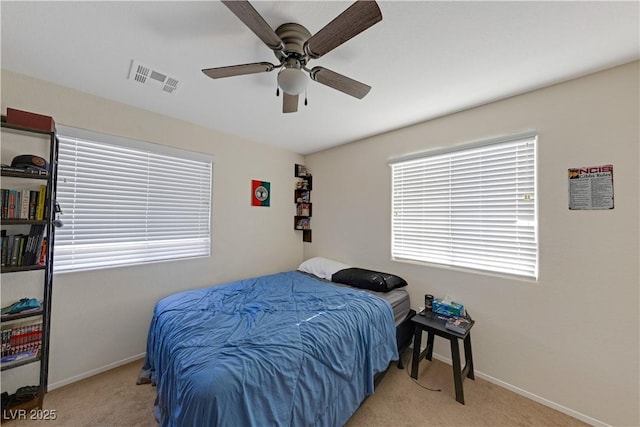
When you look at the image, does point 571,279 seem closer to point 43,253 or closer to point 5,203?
point 43,253

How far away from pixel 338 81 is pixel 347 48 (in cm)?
21

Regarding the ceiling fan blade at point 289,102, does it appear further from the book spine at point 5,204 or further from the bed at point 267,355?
the book spine at point 5,204

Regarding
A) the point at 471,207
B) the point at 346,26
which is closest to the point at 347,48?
the point at 346,26

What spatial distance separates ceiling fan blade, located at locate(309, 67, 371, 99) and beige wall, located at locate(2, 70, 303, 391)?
1.85m

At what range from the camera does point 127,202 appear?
7.36 ft

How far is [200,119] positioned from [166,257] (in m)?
1.52

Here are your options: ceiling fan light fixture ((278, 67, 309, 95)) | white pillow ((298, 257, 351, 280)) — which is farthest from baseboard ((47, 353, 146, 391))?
ceiling fan light fixture ((278, 67, 309, 95))

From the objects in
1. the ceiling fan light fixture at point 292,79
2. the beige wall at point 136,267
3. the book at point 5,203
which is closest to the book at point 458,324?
the ceiling fan light fixture at point 292,79

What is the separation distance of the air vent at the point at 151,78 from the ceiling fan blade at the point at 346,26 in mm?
1242

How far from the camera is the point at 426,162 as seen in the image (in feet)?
8.29

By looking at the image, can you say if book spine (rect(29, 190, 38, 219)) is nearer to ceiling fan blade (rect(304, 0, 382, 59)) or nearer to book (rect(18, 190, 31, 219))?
book (rect(18, 190, 31, 219))

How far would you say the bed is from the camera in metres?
1.11

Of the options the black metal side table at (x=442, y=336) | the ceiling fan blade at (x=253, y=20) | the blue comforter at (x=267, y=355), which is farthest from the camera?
the black metal side table at (x=442, y=336)

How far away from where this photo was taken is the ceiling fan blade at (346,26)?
3.11 feet
